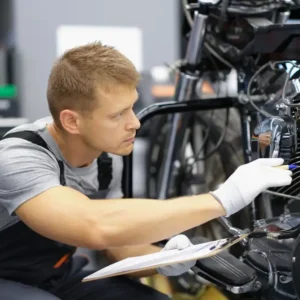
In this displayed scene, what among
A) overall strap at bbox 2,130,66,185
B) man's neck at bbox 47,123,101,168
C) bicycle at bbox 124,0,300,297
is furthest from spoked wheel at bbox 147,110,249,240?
overall strap at bbox 2,130,66,185

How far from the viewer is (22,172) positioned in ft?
3.51

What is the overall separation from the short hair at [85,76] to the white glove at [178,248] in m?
0.27

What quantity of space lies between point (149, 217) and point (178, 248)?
0.11 meters

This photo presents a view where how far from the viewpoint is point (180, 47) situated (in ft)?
12.0

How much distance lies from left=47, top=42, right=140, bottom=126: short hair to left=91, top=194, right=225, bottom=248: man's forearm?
0.20 m

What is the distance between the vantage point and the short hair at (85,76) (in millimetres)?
1070

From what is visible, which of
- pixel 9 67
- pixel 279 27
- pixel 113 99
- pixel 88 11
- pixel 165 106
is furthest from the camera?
pixel 88 11

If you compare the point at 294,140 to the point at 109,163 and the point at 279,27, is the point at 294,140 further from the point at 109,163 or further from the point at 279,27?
the point at 109,163

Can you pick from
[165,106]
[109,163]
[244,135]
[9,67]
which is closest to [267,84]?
[244,135]

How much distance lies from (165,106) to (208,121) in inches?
11.6

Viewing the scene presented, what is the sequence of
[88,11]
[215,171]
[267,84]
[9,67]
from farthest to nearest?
[88,11] < [9,67] < [215,171] < [267,84]

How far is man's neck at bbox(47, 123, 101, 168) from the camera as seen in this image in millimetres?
1197

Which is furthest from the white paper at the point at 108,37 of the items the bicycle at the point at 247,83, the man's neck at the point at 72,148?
the man's neck at the point at 72,148

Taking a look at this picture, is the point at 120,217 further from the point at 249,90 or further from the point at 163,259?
the point at 249,90
